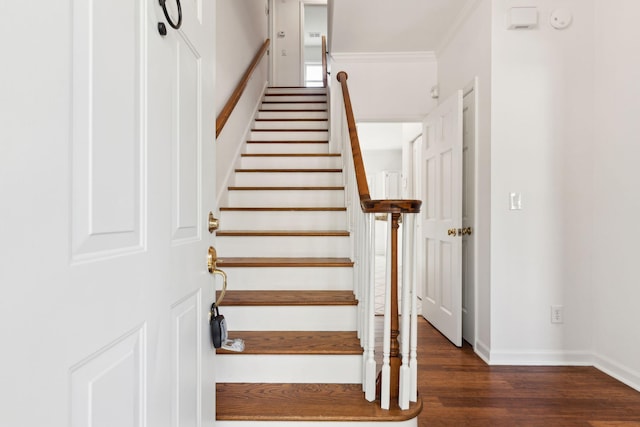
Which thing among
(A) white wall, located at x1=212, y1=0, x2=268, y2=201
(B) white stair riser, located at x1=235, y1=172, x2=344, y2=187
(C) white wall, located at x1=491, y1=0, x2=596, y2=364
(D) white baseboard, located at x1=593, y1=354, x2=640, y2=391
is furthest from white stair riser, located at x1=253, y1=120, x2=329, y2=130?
A: (D) white baseboard, located at x1=593, y1=354, x2=640, y2=391

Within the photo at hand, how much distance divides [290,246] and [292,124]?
209 cm

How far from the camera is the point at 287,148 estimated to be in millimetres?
3842

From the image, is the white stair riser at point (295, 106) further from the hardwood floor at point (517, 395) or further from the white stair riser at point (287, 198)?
the hardwood floor at point (517, 395)

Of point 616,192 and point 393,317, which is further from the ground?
point 616,192

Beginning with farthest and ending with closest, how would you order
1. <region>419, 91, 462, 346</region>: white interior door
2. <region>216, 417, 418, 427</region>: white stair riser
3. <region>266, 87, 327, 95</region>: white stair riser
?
<region>266, 87, 327, 95</region>: white stair riser, <region>419, 91, 462, 346</region>: white interior door, <region>216, 417, 418, 427</region>: white stair riser

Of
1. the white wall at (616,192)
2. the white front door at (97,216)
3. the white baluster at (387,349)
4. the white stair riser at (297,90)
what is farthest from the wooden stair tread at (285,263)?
the white stair riser at (297,90)

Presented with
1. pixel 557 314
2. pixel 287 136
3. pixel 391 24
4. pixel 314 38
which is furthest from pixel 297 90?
pixel 557 314

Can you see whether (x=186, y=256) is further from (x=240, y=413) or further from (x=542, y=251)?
(x=542, y=251)

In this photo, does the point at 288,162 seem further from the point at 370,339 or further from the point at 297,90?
the point at 297,90

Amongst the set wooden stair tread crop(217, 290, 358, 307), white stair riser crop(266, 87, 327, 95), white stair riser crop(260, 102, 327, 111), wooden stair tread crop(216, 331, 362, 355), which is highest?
white stair riser crop(266, 87, 327, 95)

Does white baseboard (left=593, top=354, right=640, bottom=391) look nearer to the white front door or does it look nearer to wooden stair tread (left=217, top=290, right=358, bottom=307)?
wooden stair tread (left=217, top=290, right=358, bottom=307)

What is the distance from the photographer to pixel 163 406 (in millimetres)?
819

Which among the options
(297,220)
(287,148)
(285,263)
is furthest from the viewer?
(287,148)

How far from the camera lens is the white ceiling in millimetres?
2854
